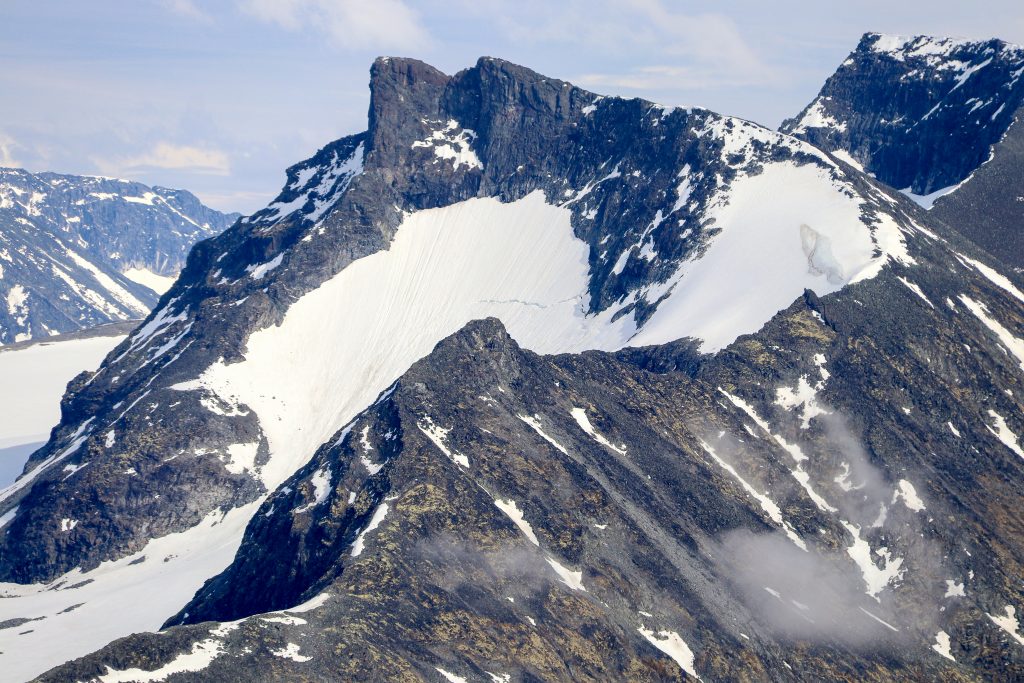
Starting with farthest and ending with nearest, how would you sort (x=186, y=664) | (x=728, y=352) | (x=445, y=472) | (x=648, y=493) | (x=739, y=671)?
(x=728, y=352)
(x=648, y=493)
(x=445, y=472)
(x=739, y=671)
(x=186, y=664)

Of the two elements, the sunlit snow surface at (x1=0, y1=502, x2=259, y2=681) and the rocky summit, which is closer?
the rocky summit

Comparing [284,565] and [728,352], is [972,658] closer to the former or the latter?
[728,352]

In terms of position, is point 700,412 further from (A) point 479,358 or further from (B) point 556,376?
(A) point 479,358

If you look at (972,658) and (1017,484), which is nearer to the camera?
(972,658)

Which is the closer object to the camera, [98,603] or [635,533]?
[635,533]

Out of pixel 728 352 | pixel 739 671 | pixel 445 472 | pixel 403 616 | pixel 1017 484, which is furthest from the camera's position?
pixel 728 352

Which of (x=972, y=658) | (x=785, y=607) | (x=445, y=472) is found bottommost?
(x=972, y=658)

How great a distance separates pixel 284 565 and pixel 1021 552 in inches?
3360

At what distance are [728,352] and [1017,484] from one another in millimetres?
41810

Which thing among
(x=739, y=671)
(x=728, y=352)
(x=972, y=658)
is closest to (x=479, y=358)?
(x=728, y=352)

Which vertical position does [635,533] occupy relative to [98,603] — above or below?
above

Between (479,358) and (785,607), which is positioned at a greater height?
(479,358)

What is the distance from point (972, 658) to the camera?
141 metres

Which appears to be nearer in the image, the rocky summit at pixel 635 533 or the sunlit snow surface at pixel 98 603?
the rocky summit at pixel 635 533
